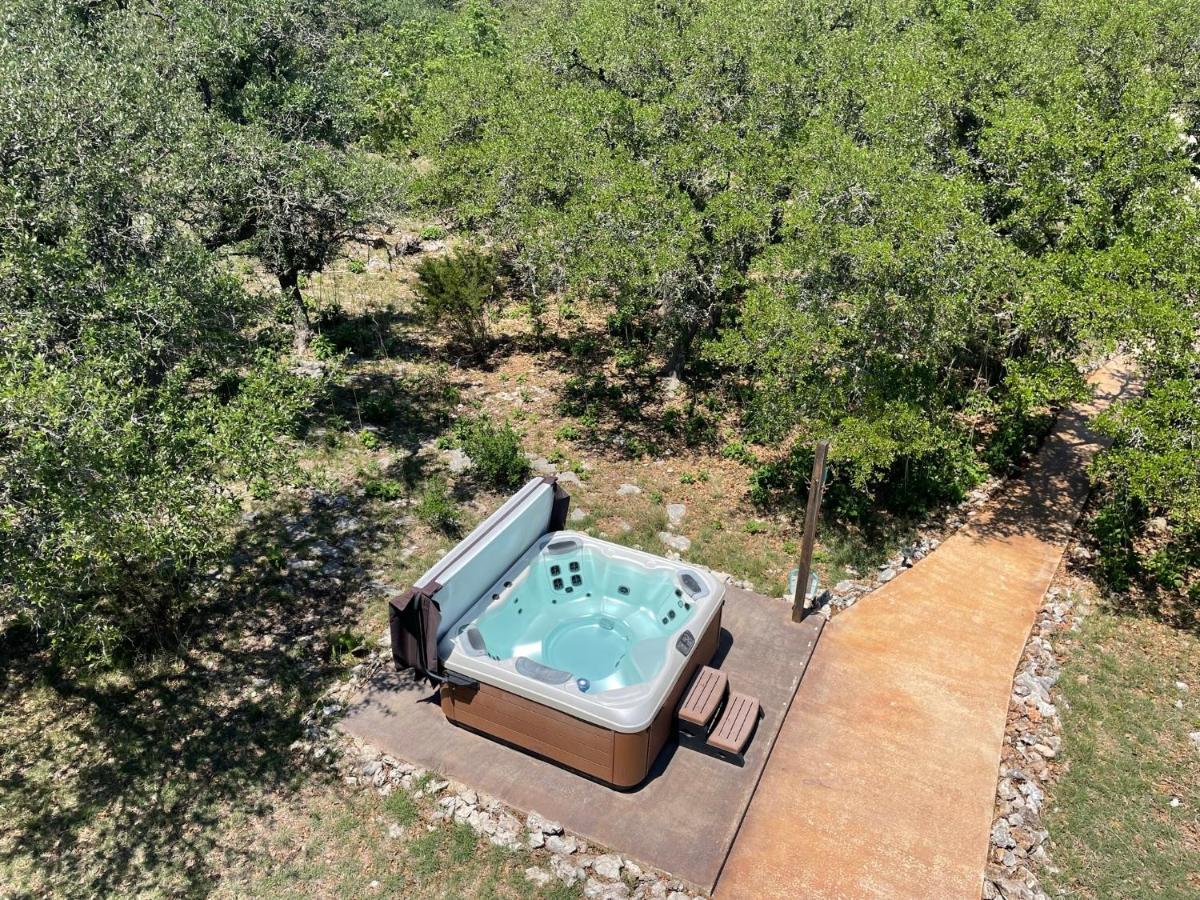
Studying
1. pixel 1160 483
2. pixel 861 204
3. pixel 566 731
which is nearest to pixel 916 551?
pixel 1160 483

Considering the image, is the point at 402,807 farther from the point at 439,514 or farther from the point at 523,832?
the point at 439,514

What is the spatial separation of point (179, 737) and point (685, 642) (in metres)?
7.06

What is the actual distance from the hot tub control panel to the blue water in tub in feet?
2.46

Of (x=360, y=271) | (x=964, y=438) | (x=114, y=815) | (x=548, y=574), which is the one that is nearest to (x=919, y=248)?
(x=964, y=438)

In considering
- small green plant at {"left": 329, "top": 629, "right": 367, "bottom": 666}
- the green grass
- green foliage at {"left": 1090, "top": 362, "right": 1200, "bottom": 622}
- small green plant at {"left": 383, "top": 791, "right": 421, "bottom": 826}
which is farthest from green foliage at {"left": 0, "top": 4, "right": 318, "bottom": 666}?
green foliage at {"left": 1090, "top": 362, "right": 1200, "bottom": 622}

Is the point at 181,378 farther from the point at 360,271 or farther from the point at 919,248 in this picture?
the point at 360,271

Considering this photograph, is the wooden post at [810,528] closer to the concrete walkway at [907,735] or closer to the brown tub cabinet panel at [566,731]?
the concrete walkway at [907,735]

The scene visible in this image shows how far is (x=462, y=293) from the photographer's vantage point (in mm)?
20000

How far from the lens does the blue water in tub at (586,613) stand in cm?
1160

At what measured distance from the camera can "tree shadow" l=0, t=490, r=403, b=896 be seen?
8.92 meters

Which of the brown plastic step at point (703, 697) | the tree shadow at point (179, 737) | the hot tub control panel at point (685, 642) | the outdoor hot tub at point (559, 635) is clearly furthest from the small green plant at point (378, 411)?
the brown plastic step at point (703, 697)

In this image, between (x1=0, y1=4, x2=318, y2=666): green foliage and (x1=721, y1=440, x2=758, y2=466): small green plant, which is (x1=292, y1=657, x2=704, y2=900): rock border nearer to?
(x1=0, y1=4, x2=318, y2=666): green foliage

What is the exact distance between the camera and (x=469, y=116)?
2189 centimetres

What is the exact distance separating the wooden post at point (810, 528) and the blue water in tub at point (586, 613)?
77.8 inches
